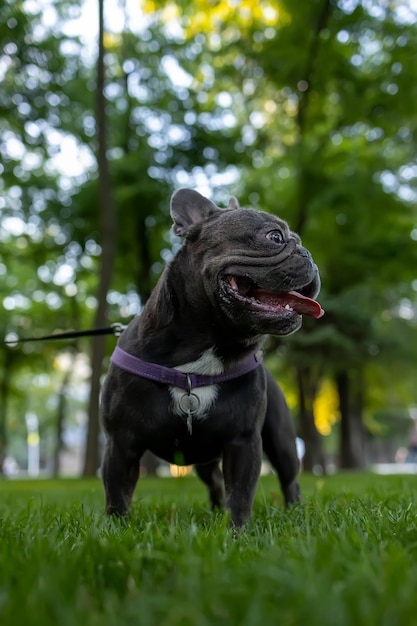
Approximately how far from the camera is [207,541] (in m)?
2.26

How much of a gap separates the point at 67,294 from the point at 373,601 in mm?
19803

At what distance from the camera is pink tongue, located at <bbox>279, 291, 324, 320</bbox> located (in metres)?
3.42

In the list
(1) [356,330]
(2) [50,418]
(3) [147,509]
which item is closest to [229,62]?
(1) [356,330]

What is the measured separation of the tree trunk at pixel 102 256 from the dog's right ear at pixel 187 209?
391 inches

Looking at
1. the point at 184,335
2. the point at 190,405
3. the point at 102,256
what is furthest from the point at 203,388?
the point at 102,256

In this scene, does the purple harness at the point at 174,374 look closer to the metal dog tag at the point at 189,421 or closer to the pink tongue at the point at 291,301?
the metal dog tag at the point at 189,421

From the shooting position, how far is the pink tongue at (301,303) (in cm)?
342

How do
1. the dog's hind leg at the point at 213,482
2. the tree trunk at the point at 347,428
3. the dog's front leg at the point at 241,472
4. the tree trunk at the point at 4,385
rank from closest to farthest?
1. the dog's front leg at the point at 241,472
2. the dog's hind leg at the point at 213,482
3. the tree trunk at the point at 347,428
4. the tree trunk at the point at 4,385

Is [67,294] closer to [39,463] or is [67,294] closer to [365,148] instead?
[365,148]

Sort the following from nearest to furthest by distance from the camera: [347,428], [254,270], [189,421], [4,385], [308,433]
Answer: [254,270] < [189,421] < [308,433] < [347,428] < [4,385]

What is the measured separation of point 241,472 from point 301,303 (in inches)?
36.4

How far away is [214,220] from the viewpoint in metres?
3.61

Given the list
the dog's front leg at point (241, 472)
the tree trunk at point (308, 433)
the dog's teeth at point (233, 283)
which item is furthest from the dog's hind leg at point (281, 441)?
the tree trunk at point (308, 433)

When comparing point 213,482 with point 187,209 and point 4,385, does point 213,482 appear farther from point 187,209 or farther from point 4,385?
point 4,385
